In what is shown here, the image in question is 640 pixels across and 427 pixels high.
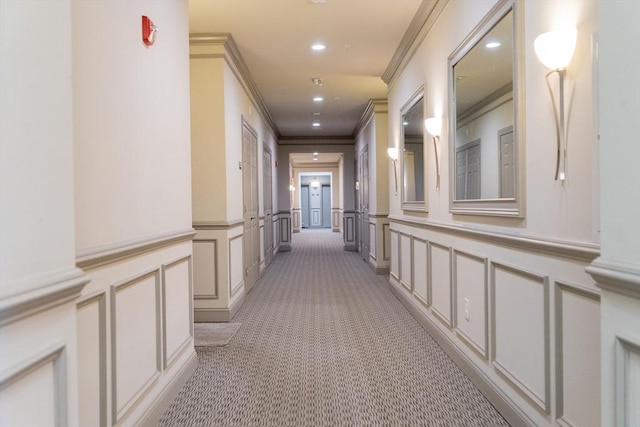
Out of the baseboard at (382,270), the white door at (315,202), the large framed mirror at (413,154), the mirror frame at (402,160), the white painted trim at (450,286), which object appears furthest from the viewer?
the white door at (315,202)

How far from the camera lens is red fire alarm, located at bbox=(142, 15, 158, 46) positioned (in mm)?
2105

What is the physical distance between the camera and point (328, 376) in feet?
9.20

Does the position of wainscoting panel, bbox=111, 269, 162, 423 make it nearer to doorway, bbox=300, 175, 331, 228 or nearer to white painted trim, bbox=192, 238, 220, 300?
white painted trim, bbox=192, 238, 220, 300

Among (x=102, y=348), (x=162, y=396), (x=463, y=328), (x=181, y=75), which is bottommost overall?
(x=162, y=396)

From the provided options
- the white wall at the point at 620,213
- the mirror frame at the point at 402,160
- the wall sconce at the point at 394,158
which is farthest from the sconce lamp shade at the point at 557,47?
the wall sconce at the point at 394,158

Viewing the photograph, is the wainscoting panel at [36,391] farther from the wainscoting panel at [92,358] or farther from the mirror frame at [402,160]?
the mirror frame at [402,160]

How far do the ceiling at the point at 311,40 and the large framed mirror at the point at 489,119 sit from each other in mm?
1175

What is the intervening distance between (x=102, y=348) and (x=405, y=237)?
11.9ft

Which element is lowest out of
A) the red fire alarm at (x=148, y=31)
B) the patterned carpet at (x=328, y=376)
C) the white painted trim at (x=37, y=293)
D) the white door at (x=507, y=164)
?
the patterned carpet at (x=328, y=376)

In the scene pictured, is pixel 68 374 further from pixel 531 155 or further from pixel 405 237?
pixel 405 237

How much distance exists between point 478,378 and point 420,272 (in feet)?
5.18

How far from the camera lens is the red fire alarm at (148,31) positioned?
211cm

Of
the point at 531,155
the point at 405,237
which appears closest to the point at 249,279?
the point at 405,237

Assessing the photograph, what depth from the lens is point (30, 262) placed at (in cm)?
94
